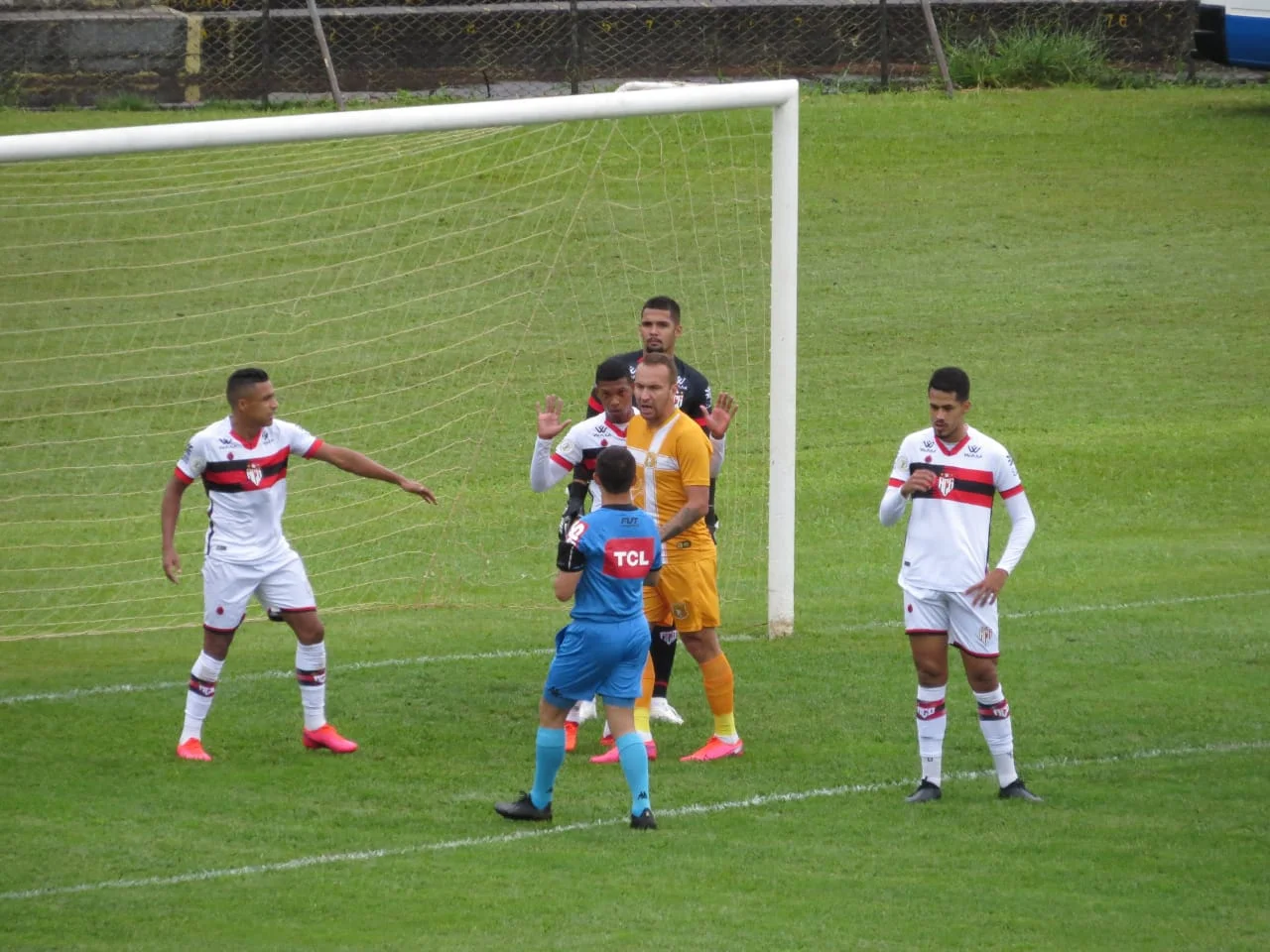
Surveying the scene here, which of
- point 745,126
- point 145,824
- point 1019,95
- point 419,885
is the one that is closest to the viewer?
point 419,885

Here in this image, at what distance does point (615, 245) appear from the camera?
872 inches

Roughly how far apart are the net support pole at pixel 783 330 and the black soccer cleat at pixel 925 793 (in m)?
3.43

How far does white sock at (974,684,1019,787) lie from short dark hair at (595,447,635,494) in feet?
6.34

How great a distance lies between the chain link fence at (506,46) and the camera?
25.4m

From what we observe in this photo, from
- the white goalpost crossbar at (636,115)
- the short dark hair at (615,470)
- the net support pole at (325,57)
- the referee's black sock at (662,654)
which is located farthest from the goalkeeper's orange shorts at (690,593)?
the net support pole at (325,57)

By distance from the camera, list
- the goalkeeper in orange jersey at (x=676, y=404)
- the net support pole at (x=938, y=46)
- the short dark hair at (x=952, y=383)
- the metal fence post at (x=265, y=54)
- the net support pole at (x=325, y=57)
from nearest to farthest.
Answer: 1. the short dark hair at (x=952, y=383)
2. the goalkeeper in orange jersey at (x=676, y=404)
3. the net support pole at (x=325, y=57)
4. the metal fence post at (x=265, y=54)
5. the net support pole at (x=938, y=46)

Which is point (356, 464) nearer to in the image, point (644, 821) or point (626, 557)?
point (626, 557)

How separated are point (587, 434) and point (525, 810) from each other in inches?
90.5

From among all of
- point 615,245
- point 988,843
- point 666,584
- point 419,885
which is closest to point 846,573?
point 666,584

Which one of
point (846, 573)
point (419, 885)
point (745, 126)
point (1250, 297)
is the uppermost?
point (745, 126)

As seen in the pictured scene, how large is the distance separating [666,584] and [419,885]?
8.26ft

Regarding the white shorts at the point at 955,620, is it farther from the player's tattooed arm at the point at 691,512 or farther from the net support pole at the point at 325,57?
the net support pole at the point at 325,57

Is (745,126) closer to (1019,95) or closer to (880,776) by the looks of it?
(1019,95)

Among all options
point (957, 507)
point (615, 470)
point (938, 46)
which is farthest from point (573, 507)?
point (938, 46)
